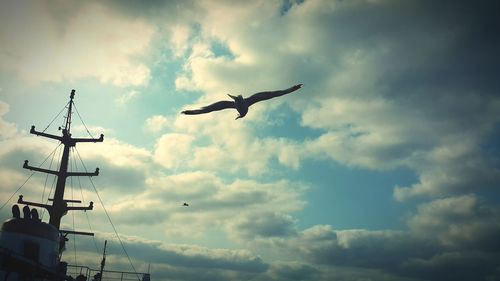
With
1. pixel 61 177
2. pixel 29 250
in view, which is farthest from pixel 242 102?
pixel 61 177

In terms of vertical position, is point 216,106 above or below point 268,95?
below

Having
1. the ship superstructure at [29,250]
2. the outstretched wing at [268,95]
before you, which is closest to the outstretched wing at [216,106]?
the outstretched wing at [268,95]

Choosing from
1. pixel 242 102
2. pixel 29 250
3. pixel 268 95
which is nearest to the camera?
pixel 242 102

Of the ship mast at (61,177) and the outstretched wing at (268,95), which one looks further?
the ship mast at (61,177)

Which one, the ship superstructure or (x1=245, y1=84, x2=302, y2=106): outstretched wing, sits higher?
(x1=245, y1=84, x2=302, y2=106): outstretched wing

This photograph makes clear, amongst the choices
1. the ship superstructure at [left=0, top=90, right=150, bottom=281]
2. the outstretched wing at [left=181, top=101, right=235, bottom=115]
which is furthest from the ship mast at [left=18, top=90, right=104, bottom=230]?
the outstretched wing at [left=181, top=101, right=235, bottom=115]

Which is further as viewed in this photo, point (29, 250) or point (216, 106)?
point (29, 250)

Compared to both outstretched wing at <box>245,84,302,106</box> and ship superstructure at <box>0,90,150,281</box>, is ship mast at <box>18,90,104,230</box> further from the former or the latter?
outstretched wing at <box>245,84,302,106</box>

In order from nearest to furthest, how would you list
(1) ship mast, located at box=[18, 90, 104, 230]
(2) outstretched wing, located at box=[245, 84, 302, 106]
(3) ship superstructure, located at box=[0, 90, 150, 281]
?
(2) outstretched wing, located at box=[245, 84, 302, 106] < (3) ship superstructure, located at box=[0, 90, 150, 281] < (1) ship mast, located at box=[18, 90, 104, 230]

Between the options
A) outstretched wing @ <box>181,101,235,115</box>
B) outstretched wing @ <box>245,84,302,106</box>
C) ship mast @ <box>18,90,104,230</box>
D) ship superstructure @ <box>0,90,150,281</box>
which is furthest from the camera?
ship mast @ <box>18,90,104,230</box>

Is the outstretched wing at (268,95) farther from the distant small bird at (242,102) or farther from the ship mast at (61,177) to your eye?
the ship mast at (61,177)

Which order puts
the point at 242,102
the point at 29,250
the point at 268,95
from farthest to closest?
1. the point at 29,250
2. the point at 268,95
3. the point at 242,102

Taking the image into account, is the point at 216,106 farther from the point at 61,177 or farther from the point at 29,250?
the point at 61,177

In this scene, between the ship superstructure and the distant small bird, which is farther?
the ship superstructure
